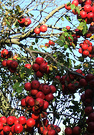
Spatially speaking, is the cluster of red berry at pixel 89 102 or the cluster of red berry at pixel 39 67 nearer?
the cluster of red berry at pixel 89 102

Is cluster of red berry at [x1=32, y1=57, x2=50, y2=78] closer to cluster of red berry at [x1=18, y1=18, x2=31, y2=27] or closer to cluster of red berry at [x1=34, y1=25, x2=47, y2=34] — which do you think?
cluster of red berry at [x1=34, y1=25, x2=47, y2=34]

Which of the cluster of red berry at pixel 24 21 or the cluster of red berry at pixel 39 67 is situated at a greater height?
the cluster of red berry at pixel 24 21

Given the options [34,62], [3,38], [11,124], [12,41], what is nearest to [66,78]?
[34,62]

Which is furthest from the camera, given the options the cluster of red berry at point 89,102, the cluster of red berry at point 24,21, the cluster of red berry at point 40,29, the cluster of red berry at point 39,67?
the cluster of red berry at point 24,21

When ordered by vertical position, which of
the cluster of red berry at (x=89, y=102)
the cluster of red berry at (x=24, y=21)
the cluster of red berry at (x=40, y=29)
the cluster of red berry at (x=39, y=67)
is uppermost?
the cluster of red berry at (x=24, y=21)

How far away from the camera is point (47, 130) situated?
9.71 feet

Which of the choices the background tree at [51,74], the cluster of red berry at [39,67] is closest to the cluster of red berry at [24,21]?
the background tree at [51,74]

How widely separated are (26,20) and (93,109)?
265cm

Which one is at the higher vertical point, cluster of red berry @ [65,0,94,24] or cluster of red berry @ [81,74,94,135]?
cluster of red berry @ [65,0,94,24]

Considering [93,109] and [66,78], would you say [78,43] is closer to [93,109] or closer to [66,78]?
[66,78]

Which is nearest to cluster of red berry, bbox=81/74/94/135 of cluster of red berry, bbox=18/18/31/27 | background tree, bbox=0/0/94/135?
background tree, bbox=0/0/94/135

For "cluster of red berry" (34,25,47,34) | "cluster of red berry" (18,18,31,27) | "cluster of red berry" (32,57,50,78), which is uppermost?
"cluster of red berry" (18,18,31,27)

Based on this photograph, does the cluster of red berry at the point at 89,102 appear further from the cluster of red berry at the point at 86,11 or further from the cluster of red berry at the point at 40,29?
the cluster of red berry at the point at 40,29

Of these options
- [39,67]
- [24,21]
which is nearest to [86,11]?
[24,21]
